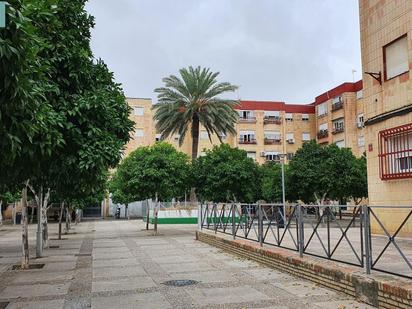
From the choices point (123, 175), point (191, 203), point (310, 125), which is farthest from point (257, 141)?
point (123, 175)

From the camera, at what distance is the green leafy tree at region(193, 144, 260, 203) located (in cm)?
2986

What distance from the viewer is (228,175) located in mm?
29844

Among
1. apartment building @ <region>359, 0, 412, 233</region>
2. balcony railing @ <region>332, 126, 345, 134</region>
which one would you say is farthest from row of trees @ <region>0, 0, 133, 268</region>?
balcony railing @ <region>332, 126, 345, 134</region>

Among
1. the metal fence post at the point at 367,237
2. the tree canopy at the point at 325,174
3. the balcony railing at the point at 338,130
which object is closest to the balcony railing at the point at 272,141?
the balcony railing at the point at 338,130

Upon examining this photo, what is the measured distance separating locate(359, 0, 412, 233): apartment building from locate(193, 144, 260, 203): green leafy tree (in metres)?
13.9

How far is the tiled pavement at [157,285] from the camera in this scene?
26.4 feet

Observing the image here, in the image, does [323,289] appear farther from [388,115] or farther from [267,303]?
[388,115]

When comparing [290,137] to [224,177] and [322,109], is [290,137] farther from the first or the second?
[224,177]

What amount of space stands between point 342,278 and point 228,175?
71.3ft

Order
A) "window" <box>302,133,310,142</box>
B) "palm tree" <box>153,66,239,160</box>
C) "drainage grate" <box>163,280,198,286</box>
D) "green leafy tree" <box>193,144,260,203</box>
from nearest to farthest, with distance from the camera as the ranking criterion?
1. "drainage grate" <box>163,280,198,286</box>
2. "green leafy tree" <box>193,144,260,203</box>
3. "palm tree" <box>153,66,239,160</box>
4. "window" <box>302,133,310,142</box>

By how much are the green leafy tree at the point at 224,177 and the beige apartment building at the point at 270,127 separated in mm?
28611

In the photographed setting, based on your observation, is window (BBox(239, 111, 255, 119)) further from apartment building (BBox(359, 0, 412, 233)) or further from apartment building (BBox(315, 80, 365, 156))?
apartment building (BBox(359, 0, 412, 233))

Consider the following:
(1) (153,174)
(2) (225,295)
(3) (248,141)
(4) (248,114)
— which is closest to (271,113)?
(4) (248,114)

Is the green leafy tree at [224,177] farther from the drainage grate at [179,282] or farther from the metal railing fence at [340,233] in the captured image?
the drainage grate at [179,282]
